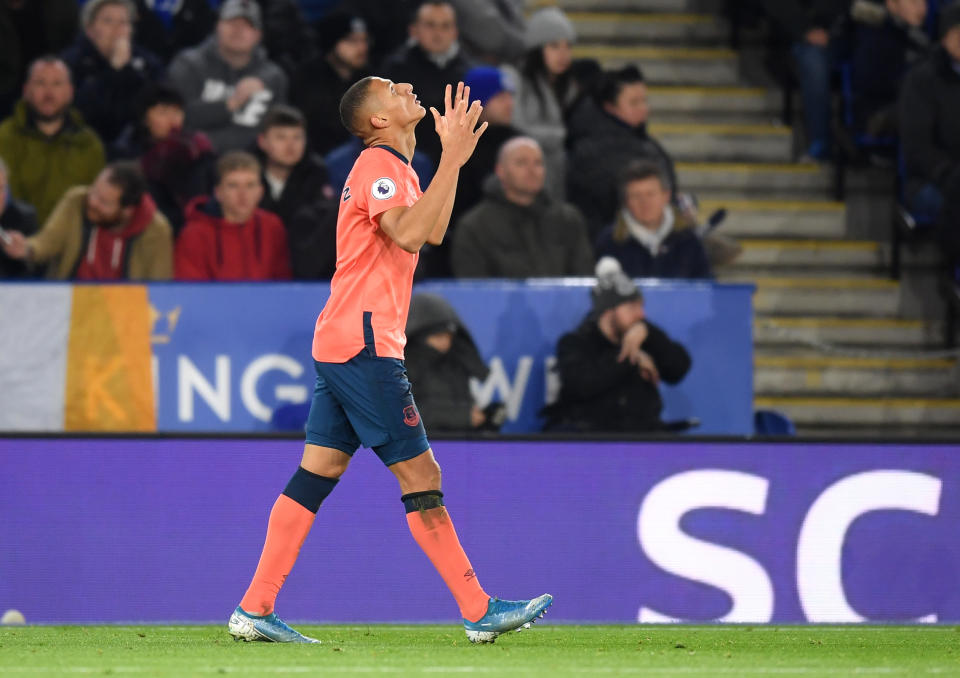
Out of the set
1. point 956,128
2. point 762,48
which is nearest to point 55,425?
point 956,128

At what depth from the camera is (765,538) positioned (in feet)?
26.1

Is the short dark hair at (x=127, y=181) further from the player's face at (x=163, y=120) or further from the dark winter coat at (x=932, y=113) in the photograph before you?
the dark winter coat at (x=932, y=113)

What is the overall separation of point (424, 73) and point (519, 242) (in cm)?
190

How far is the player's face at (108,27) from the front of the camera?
1131 centimetres

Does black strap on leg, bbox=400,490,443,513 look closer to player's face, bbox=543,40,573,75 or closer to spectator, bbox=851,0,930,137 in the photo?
player's face, bbox=543,40,573,75

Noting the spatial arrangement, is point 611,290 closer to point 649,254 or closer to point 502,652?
point 649,254

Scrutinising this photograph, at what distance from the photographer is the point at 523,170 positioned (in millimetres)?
10109

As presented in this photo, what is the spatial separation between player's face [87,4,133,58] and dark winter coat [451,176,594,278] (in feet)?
9.97

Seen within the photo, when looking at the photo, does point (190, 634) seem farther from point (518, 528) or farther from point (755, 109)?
point (755, 109)

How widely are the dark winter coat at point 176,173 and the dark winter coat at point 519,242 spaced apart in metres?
1.81

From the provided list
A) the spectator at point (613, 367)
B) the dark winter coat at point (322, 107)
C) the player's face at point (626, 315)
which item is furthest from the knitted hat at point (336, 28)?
the player's face at point (626, 315)

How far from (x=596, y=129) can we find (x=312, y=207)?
7.37 ft

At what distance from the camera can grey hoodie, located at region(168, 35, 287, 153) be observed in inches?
439

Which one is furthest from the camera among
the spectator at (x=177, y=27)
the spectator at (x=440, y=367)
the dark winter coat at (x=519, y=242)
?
the spectator at (x=177, y=27)
